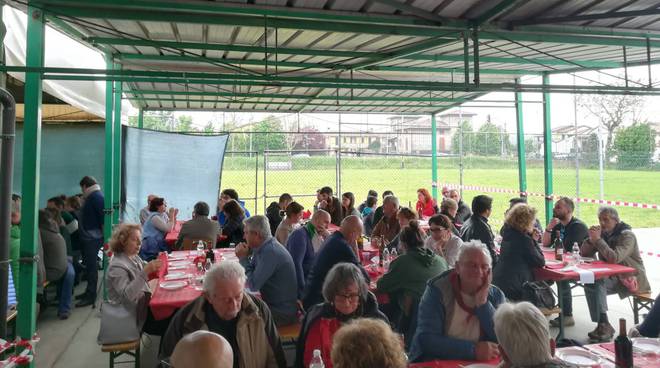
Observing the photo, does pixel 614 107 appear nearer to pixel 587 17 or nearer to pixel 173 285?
pixel 587 17

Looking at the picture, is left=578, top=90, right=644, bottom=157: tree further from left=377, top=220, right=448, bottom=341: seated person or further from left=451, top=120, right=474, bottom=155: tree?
left=377, top=220, right=448, bottom=341: seated person

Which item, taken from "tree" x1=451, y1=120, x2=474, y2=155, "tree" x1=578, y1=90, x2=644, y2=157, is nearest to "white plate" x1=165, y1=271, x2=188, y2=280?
"tree" x1=451, y1=120, x2=474, y2=155

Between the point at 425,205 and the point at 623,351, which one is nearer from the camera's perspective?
the point at 623,351

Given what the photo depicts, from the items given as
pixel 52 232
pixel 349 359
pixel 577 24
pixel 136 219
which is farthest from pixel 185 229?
pixel 577 24

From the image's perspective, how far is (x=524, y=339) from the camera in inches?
77.6

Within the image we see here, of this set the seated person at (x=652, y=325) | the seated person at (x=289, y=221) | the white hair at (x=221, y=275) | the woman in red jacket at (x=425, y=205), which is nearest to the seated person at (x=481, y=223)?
the seated person at (x=652, y=325)

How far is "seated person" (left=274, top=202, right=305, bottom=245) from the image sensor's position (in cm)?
584

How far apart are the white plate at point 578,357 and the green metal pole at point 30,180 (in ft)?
15.0

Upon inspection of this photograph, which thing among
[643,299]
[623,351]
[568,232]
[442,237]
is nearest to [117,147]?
[442,237]

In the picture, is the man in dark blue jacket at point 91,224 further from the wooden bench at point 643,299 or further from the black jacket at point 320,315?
the wooden bench at point 643,299

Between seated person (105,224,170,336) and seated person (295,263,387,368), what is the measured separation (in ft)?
5.90

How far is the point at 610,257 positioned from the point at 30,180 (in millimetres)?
6409

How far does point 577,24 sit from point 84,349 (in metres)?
7.25

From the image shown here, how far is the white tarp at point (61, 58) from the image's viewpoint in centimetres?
495
